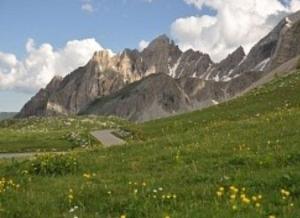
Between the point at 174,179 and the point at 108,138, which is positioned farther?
the point at 108,138

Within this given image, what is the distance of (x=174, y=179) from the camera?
16109 mm

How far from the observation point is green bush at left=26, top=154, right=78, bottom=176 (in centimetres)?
1970

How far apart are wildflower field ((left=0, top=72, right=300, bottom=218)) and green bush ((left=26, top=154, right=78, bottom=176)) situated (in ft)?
0.11

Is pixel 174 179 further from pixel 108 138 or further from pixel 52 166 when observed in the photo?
pixel 108 138

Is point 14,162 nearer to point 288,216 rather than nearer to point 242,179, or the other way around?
point 242,179

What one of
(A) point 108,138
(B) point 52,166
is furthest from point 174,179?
(A) point 108,138

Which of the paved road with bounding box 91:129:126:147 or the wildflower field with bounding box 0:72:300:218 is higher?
the paved road with bounding box 91:129:126:147

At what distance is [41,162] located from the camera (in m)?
20.1

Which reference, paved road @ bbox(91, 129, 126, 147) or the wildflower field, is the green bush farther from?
paved road @ bbox(91, 129, 126, 147)

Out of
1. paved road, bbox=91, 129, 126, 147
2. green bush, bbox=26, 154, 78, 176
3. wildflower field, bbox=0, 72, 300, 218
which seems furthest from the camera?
paved road, bbox=91, 129, 126, 147

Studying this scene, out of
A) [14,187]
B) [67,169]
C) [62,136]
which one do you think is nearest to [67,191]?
[14,187]

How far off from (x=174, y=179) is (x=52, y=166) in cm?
531


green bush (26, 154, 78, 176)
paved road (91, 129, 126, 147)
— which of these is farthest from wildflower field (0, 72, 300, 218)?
paved road (91, 129, 126, 147)

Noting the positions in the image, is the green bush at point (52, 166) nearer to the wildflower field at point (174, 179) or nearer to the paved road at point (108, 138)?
the wildflower field at point (174, 179)
